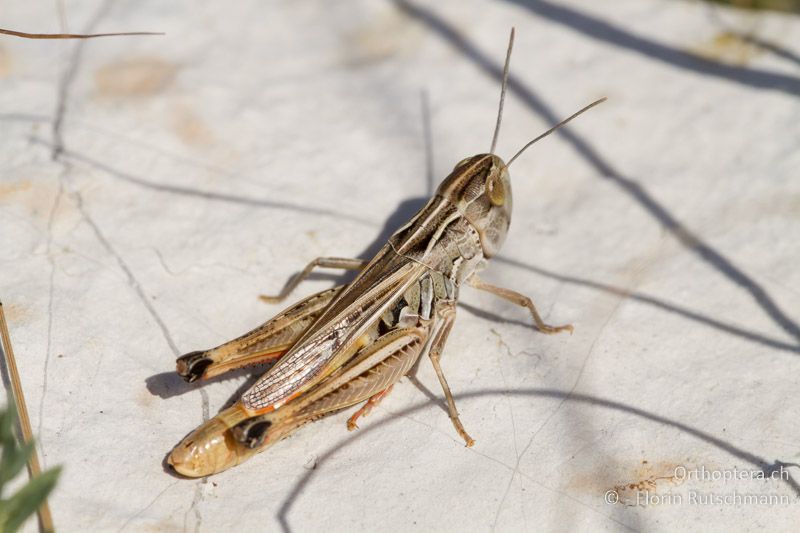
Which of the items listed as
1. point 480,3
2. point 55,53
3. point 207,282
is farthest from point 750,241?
point 55,53

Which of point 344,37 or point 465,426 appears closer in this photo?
point 465,426

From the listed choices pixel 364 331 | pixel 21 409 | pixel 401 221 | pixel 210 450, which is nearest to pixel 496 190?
pixel 401 221

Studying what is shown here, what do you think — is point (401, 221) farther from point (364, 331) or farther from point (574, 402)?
point (574, 402)

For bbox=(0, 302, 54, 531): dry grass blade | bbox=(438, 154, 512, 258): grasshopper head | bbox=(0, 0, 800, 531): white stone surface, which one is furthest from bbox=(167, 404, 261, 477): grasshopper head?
bbox=(438, 154, 512, 258): grasshopper head

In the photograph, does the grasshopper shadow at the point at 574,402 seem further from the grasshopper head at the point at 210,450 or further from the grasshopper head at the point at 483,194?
the grasshopper head at the point at 483,194

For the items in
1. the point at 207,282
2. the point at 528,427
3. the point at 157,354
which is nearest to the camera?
the point at 528,427

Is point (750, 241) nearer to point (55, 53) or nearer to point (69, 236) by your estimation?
point (69, 236)

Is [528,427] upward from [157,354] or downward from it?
downward
